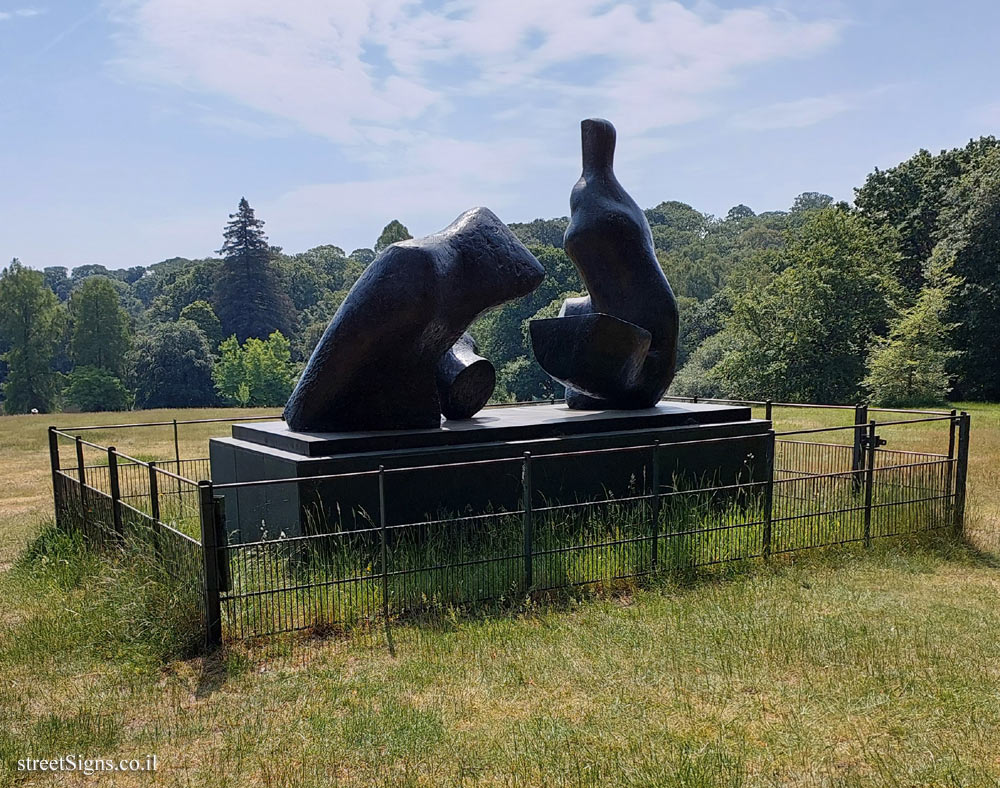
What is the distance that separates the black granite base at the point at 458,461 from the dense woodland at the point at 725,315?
20.7ft

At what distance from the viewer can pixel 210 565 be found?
5.23 meters

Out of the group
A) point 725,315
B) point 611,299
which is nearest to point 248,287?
point 725,315

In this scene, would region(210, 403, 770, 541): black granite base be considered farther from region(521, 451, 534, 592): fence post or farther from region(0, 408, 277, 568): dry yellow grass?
region(0, 408, 277, 568): dry yellow grass

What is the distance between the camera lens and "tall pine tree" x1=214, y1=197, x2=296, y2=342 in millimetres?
61031

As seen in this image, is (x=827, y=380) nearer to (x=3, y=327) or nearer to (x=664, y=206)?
(x=3, y=327)

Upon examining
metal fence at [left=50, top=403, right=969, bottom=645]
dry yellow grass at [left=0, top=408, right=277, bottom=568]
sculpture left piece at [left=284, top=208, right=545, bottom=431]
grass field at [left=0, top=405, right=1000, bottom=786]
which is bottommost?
dry yellow grass at [left=0, top=408, right=277, bottom=568]

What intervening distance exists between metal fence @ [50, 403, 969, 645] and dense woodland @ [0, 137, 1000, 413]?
25.9 feet

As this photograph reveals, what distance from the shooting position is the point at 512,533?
723 cm

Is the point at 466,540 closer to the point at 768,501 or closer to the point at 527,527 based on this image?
the point at 527,527

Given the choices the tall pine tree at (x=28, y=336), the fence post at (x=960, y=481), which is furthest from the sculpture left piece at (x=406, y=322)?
the tall pine tree at (x=28, y=336)

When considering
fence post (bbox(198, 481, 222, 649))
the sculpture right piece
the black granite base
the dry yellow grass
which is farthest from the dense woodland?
fence post (bbox(198, 481, 222, 649))

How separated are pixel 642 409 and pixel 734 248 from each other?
71283 mm

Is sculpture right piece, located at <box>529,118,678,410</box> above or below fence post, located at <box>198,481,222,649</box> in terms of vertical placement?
above

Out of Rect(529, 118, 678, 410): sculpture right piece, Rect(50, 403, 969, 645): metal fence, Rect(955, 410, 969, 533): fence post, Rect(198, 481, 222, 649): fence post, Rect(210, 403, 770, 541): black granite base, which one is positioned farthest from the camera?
Rect(529, 118, 678, 410): sculpture right piece
